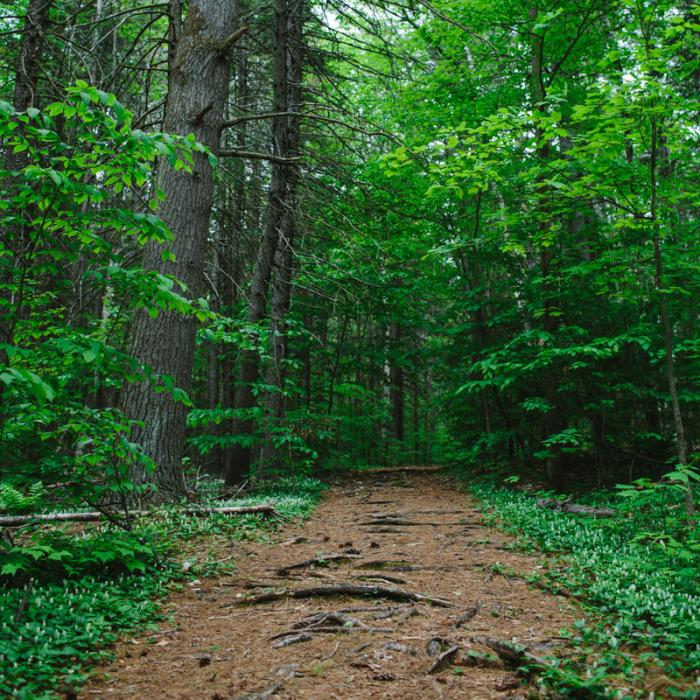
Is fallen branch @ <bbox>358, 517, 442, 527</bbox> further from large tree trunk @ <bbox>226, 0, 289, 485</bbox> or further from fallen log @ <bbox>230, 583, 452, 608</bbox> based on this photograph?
large tree trunk @ <bbox>226, 0, 289, 485</bbox>

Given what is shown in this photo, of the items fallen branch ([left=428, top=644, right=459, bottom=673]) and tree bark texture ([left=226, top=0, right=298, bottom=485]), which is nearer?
fallen branch ([left=428, top=644, right=459, bottom=673])

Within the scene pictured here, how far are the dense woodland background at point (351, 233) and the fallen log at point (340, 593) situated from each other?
1.56 meters

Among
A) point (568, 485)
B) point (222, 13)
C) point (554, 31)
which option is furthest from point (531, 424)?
point (222, 13)

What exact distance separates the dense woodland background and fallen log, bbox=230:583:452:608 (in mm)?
1565

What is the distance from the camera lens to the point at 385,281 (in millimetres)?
15078

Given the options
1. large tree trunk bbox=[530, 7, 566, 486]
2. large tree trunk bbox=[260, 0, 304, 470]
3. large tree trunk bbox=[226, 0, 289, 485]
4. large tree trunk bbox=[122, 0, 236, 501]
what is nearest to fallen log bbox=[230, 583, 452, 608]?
large tree trunk bbox=[122, 0, 236, 501]

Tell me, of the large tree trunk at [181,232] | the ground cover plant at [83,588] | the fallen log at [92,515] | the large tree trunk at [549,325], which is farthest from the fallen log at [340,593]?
the large tree trunk at [549,325]

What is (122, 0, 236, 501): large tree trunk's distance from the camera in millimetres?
7297

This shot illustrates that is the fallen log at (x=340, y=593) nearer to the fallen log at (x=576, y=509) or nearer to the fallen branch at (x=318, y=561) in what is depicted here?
the fallen branch at (x=318, y=561)

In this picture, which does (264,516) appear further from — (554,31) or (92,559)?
(554,31)

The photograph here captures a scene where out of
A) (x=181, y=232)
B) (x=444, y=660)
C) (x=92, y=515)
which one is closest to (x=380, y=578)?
(x=444, y=660)

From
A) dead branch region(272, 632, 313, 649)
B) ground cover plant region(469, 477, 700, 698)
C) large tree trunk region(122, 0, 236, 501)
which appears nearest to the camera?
ground cover plant region(469, 477, 700, 698)

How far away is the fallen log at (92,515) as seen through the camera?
16.7 ft

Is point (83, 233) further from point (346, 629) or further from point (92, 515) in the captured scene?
point (92, 515)
